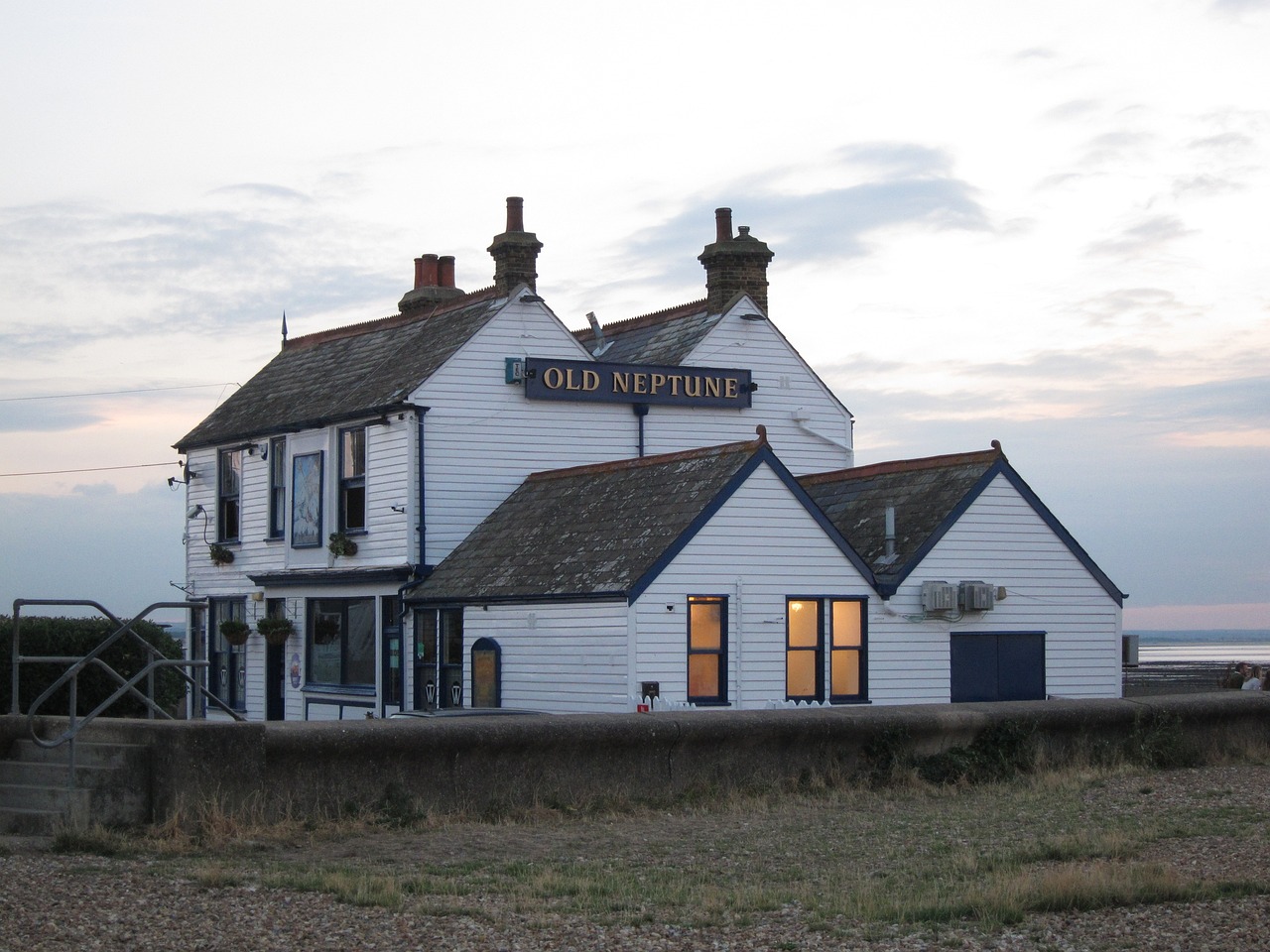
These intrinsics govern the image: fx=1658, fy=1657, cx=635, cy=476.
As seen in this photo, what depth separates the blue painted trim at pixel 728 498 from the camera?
2141cm

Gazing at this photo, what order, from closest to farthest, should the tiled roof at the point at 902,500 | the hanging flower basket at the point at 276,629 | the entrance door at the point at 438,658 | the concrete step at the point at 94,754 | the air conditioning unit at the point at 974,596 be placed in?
the concrete step at the point at 94,754 → the air conditioning unit at the point at 974,596 → the tiled roof at the point at 902,500 → the entrance door at the point at 438,658 → the hanging flower basket at the point at 276,629

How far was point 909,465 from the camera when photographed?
85.6 feet

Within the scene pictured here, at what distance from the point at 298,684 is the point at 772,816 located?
600 inches

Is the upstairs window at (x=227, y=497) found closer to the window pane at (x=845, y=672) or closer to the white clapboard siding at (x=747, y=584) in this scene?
the white clapboard siding at (x=747, y=584)

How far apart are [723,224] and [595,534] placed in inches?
441

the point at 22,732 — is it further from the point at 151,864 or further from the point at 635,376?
the point at 635,376

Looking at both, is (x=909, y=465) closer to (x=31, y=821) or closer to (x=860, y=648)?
(x=860, y=648)

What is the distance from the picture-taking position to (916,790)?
57.0 ft

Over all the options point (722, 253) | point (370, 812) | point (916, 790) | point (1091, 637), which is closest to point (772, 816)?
point (916, 790)

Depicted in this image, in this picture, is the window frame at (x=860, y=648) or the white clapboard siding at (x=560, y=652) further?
the window frame at (x=860, y=648)

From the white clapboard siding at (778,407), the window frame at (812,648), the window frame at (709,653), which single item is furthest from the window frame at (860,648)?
the white clapboard siding at (778,407)

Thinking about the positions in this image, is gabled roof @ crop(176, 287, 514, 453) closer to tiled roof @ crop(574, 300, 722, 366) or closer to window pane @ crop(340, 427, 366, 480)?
window pane @ crop(340, 427, 366, 480)

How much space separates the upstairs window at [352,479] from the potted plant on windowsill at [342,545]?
9.3 inches

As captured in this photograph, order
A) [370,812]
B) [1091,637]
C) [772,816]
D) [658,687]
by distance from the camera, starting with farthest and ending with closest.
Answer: [1091,637] < [658,687] < [772,816] < [370,812]
